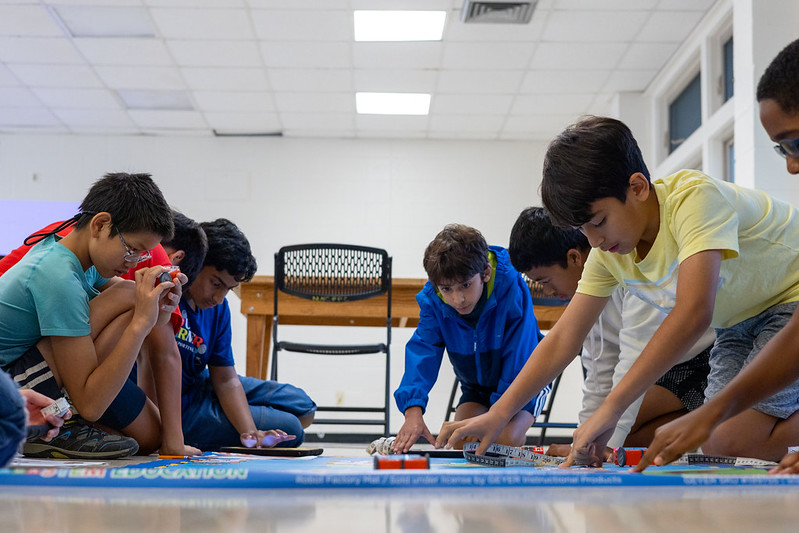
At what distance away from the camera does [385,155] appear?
663 cm

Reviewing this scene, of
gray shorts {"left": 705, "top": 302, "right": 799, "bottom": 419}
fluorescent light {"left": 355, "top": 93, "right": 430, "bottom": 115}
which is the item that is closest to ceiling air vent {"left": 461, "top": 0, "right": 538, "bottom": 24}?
fluorescent light {"left": 355, "top": 93, "right": 430, "bottom": 115}

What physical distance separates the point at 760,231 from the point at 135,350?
1284mm

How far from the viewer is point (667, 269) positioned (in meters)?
1.30

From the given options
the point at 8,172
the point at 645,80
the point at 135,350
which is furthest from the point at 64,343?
the point at 8,172

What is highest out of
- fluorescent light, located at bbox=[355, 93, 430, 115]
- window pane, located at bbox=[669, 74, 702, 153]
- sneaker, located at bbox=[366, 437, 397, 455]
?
fluorescent light, located at bbox=[355, 93, 430, 115]

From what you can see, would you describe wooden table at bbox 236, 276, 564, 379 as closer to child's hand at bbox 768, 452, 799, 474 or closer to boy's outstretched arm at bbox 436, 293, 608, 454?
boy's outstretched arm at bbox 436, 293, 608, 454

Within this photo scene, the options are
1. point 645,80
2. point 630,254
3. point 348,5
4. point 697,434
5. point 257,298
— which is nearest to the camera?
point 697,434

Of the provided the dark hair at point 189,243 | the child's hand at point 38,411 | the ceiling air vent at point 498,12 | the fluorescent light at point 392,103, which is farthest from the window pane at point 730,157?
the child's hand at point 38,411

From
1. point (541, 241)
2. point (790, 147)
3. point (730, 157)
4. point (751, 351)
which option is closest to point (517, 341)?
point (541, 241)

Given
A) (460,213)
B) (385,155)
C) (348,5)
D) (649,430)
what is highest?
(348,5)

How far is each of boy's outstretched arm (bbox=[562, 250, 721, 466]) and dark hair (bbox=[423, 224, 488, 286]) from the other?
88 centimetres

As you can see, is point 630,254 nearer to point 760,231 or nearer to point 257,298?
point 760,231

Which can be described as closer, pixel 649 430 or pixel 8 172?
pixel 649 430

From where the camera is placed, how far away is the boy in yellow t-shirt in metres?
1.15
